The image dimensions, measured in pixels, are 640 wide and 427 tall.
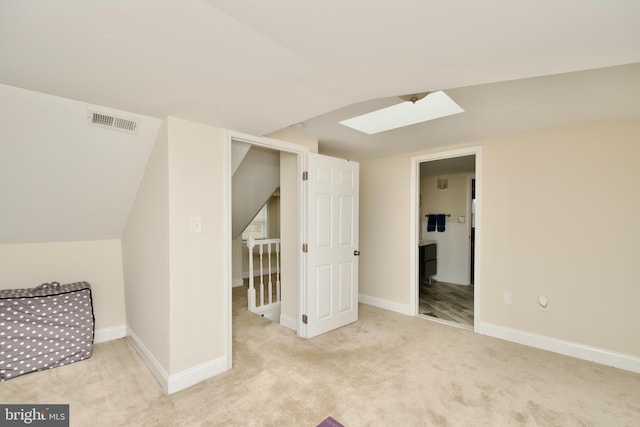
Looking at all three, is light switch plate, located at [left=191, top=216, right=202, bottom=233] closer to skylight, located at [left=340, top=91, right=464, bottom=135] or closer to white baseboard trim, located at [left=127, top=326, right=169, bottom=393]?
white baseboard trim, located at [left=127, top=326, right=169, bottom=393]

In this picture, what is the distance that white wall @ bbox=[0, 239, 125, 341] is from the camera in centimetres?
262

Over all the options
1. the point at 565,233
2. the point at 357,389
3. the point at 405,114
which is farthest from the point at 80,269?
→ the point at 565,233

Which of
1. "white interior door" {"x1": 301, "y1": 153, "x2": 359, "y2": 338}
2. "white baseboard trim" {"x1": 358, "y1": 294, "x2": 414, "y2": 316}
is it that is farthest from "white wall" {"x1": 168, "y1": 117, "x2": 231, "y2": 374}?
"white baseboard trim" {"x1": 358, "y1": 294, "x2": 414, "y2": 316}

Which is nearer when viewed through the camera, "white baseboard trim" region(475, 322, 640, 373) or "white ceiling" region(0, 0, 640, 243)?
"white ceiling" region(0, 0, 640, 243)

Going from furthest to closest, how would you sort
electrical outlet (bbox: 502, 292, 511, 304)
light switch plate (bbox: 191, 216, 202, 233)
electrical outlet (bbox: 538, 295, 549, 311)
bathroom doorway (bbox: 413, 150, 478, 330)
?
bathroom doorway (bbox: 413, 150, 478, 330), electrical outlet (bbox: 502, 292, 511, 304), electrical outlet (bbox: 538, 295, 549, 311), light switch plate (bbox: 191, 216, 202, 233)

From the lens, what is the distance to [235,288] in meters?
5.02

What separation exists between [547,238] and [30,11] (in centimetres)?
389

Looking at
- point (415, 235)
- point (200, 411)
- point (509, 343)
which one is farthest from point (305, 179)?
point (509, 343)

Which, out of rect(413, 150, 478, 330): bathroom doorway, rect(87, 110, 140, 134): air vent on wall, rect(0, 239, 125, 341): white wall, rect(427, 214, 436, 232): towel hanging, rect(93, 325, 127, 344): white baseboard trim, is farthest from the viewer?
rect(427, 214, 436, 232): towel hanging

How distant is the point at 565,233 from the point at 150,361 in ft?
13.1

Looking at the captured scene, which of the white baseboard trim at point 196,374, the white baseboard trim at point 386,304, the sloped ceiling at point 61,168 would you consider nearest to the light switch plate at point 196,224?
the sloped ceiling at point 61,168

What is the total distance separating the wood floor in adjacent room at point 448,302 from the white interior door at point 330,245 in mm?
1227

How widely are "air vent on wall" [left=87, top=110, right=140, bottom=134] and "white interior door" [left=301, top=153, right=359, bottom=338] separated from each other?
1584mm

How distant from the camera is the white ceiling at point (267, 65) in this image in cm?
104
